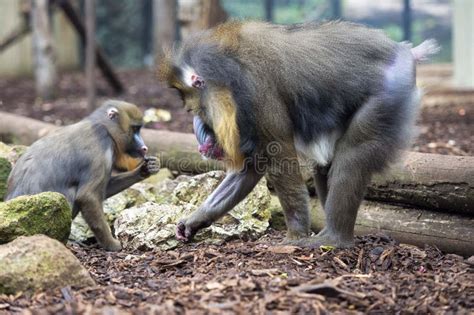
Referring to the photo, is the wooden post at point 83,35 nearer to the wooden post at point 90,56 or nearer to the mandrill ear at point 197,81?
the wooden post at point 90,56

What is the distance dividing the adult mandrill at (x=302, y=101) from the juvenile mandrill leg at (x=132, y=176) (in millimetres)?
1460

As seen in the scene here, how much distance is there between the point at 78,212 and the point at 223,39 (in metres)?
2.10

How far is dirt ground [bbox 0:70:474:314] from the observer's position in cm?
391

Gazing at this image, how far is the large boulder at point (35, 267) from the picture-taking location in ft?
14.0

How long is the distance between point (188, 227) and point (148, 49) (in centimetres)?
1713

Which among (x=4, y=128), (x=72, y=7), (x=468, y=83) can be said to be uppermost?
(x=72, y=7)

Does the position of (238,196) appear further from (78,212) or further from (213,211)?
(78,212)

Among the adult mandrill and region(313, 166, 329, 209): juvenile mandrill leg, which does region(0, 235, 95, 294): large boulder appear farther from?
region(313, 166, 329, 209): juvenile mandrill leg

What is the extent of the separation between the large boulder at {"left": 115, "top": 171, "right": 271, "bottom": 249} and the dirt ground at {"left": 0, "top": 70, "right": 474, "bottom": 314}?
13 centimetres

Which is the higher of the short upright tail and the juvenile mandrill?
the short upright tail

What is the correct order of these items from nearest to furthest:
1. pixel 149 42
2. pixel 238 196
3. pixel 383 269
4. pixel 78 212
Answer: pixel 383 269, pixel 238 196, pixel 78 212, pixel 149 42

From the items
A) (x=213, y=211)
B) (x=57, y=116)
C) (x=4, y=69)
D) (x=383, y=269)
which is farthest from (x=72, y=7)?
(x=383, y=269)

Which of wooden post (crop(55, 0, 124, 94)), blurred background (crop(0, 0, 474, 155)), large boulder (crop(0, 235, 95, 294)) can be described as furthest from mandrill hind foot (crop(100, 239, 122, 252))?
wooden post (crop(55, 0, 124, 94))

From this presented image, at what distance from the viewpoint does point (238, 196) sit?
5641 millimetres
